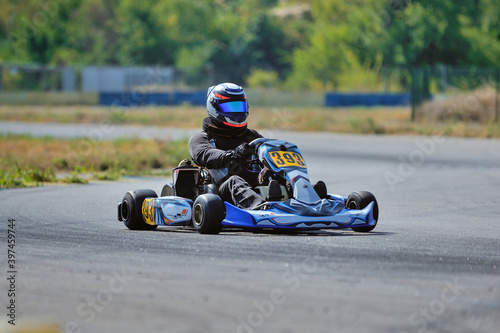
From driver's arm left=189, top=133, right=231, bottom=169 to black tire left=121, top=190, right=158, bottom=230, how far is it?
2.16 ft

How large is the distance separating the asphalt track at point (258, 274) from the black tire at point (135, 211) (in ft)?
0.39

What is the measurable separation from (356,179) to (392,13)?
88.2 ft

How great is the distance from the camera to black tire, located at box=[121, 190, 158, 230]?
930 centimetres

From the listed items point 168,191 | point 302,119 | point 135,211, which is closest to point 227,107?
point 168,191

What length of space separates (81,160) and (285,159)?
31.1 ft

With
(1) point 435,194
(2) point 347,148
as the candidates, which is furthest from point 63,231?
(2) point 347,148

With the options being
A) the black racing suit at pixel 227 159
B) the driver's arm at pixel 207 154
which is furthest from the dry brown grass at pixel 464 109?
the driver's arm at pixel 207 154

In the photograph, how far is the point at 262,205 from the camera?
8328 mm

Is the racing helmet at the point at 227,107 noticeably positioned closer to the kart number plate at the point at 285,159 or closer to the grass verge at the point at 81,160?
the kart number plate at the point at 285,159

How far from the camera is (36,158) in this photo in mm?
17656

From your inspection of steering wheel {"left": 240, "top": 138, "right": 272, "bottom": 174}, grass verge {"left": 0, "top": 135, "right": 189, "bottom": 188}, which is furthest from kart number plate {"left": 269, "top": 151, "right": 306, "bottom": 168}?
grass verge {"left": 0, "top": 135, "right": 189, "bottom": 188}

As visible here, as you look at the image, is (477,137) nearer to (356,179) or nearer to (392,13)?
(356,179)

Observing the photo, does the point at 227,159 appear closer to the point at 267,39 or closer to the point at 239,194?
the point at 239,194

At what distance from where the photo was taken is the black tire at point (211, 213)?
833 cm
